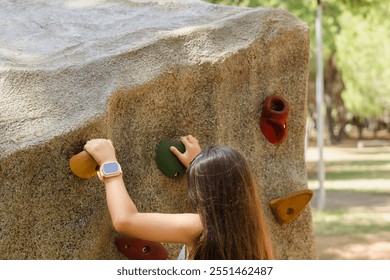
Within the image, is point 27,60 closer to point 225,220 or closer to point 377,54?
point 225,220

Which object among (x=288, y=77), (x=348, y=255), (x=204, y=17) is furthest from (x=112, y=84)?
(x=348, y=255)

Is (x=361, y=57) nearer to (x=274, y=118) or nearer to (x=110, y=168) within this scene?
(x=274, y=118)

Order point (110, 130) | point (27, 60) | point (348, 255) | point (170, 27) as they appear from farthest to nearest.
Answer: point (348, 255) < point (170, 27) < point (27, 60) < point (110, 130)

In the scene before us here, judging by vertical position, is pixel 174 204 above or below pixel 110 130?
below

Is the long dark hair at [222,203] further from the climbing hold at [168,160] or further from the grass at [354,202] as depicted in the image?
the grass at [354,202]

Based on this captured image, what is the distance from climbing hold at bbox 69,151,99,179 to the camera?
255cm

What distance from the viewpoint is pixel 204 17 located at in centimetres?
347

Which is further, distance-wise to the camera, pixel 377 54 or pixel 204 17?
pixel 377 54

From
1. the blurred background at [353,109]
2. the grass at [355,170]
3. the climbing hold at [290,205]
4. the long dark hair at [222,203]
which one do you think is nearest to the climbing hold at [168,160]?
the climbing hold at [290,205]

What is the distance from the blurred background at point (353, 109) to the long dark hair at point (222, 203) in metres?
5.67

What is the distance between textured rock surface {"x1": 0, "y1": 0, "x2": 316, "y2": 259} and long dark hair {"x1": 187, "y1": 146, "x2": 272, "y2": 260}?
2.36 feet

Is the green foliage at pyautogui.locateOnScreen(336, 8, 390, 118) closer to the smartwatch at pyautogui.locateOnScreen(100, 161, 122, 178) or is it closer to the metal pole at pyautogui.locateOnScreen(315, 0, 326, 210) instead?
the metal pole at pyautogui.locateOnScreen(315, 0, 326, 210)

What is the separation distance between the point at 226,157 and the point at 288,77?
1458mm

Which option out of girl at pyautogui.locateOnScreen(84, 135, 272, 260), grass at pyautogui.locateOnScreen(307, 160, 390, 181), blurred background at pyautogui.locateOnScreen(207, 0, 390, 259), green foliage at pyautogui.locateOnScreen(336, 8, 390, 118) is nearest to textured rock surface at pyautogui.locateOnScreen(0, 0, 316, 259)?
girl at pyautogui.locateOnScreen(84, 135, 272, 260)
